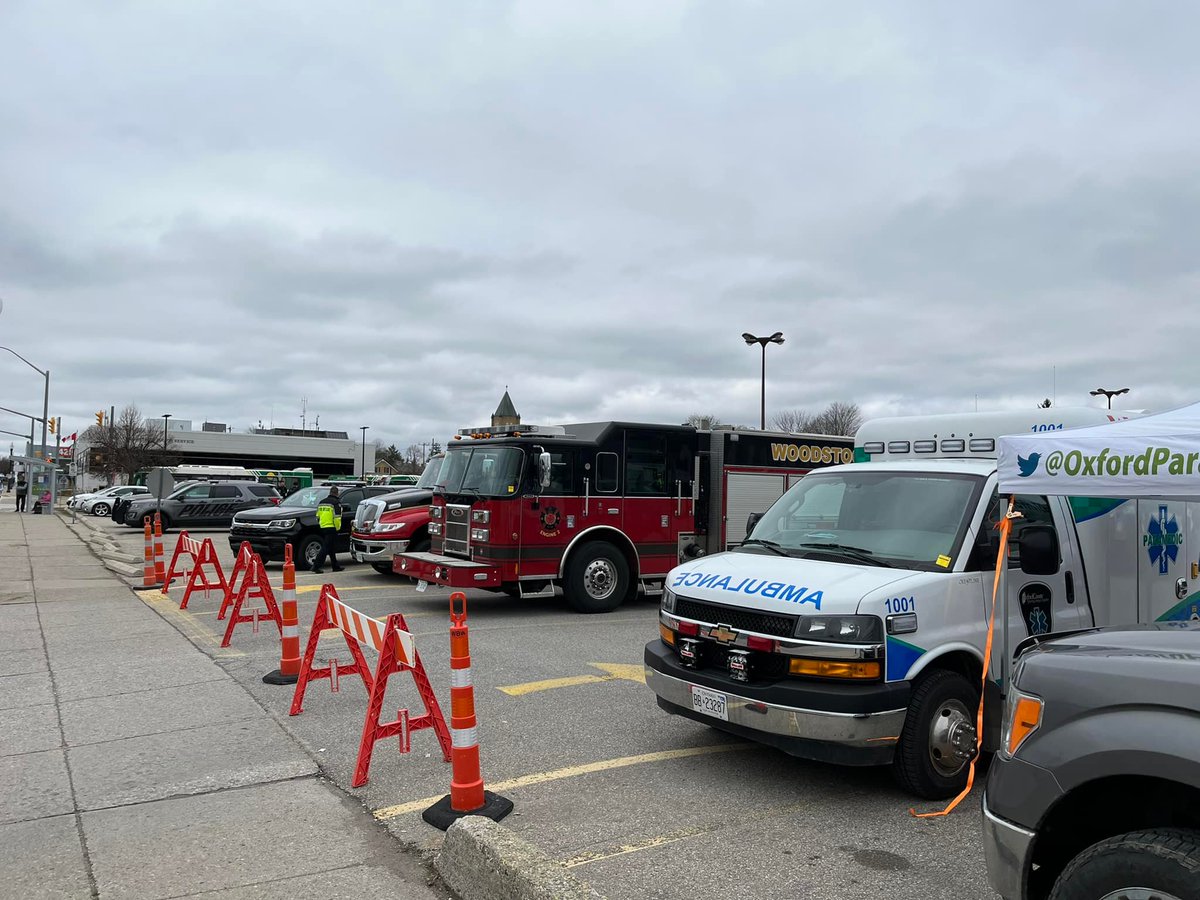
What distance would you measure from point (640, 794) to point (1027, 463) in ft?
9.49

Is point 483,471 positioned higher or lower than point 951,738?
higher

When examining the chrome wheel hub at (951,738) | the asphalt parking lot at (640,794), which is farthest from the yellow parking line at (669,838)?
the chrome wheel hub at (951,738)

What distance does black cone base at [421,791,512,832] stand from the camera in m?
4.71

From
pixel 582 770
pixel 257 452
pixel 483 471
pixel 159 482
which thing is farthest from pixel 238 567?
pixel 257 452

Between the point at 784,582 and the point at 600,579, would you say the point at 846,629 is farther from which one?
the point at 600,579

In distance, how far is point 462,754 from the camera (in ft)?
15.6

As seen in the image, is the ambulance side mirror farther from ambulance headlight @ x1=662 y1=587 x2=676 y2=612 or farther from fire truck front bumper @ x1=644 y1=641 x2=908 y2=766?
ambulance headlight @ x1=662 y1=587 x2=676 y2=612

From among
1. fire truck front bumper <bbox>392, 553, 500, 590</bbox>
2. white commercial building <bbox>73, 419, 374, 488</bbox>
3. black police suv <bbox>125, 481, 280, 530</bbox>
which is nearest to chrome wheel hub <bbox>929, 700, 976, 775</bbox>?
fire truck front bumper <bbox>392, 553, 500, 590</bbox>

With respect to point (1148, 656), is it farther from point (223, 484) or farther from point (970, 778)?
point (223, 484)

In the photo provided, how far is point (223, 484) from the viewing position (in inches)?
1236

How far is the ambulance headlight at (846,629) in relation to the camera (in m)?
4.84

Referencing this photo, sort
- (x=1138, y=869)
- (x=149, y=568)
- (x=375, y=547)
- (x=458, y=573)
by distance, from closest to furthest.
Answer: (x=1138, y=869) < (x=458, y=573) < (x=149, y=568) < (x=375, y=547)

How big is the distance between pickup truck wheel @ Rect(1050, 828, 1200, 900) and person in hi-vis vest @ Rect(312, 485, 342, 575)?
52.0 ft

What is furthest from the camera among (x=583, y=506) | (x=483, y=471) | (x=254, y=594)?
(x=583, y=506)
